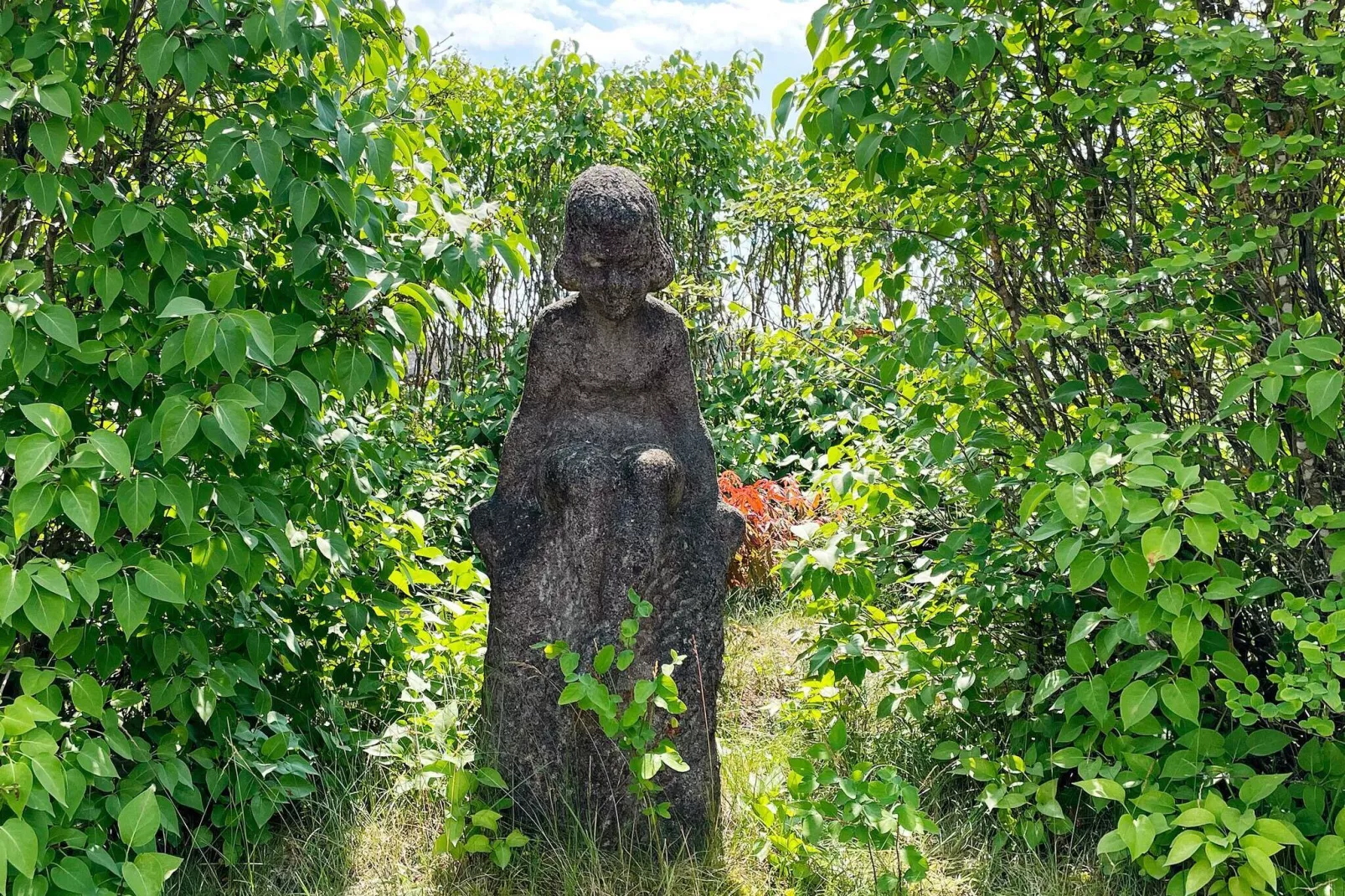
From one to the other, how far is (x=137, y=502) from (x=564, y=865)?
138cm

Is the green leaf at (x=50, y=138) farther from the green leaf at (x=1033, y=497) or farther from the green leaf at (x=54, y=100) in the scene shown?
the green leaf at (x=1033, y=497)

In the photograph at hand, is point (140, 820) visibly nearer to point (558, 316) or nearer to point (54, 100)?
point (54, 100)

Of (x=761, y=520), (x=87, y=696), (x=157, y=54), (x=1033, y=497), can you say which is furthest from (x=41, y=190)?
(x=761, y=520)

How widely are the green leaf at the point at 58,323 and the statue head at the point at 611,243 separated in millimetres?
1153

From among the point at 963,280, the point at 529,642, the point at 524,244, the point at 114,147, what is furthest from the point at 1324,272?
the point at 114,147

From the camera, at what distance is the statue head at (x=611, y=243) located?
2.64 meters

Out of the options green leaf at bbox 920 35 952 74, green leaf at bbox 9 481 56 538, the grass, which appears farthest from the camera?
the grass

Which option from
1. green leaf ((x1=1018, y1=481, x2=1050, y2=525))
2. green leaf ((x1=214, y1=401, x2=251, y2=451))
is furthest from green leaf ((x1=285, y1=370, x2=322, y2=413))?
green leaf ((x1=1018, y1=481, x2=1050, y2=525))

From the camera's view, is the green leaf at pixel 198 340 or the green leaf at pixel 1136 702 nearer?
the green leaf at pixel 198 340

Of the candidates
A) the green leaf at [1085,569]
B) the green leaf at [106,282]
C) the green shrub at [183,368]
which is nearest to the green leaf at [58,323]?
the green shrub at [183,368]

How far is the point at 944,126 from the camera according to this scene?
264 cm

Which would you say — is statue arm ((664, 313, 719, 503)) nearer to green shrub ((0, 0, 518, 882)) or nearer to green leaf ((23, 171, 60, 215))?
green shrub ((0, 0, 518, 882))

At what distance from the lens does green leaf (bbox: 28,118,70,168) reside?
2.06m

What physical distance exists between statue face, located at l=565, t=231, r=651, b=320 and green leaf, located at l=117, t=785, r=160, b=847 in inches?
60.7
